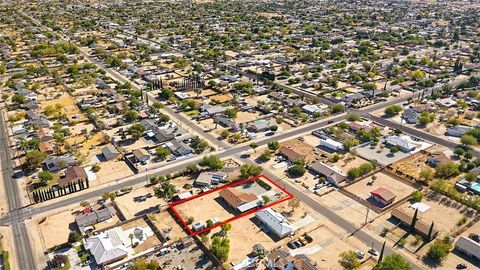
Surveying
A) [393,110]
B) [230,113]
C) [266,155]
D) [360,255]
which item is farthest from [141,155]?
[393,110]

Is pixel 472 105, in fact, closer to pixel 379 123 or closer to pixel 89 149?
pixel 379 123

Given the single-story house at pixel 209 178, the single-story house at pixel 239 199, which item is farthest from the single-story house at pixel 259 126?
the single-story house at pixel 239 199

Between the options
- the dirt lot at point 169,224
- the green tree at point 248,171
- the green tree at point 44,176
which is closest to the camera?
the dirt lot at point 169,224

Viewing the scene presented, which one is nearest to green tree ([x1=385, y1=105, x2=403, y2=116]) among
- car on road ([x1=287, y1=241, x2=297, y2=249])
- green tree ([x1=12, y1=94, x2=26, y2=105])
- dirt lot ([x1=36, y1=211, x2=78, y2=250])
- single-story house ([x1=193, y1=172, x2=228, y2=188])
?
single-story house ([x1=193, y1=172, x2=228, y2=188])

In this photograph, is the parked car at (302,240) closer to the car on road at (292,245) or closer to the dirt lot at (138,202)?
the car on road at (292,245)

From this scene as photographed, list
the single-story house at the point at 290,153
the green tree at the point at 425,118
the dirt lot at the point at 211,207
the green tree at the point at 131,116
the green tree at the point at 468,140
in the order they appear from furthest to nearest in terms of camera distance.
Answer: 1. the green tree at the point at 131,116
2. the green tree at the point at 425,118
3. the green tree at the point at 468,140
4. the single-story house at the point at 290,153
5. the dirt lot at the point at 211,207

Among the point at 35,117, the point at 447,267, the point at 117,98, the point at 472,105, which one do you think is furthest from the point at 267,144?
the point at 472,105

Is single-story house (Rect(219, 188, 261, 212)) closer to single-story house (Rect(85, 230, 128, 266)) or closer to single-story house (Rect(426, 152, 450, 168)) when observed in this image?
single-story house (Rect(85, 230, 128, 266))

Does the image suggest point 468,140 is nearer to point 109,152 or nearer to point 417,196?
point 417,196
